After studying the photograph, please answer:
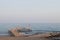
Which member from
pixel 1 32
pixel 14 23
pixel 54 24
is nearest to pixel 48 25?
pixel 54 24

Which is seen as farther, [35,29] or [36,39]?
[35,29]

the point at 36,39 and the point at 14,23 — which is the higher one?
the point at 14,23

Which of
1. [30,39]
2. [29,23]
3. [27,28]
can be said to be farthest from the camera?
[27,28]

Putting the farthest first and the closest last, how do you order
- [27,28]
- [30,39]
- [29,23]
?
[27,28] < [29,23] < [30,39]

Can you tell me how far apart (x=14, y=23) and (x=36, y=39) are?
2.83ft

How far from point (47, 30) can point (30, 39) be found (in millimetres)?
874

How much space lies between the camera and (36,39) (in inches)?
174

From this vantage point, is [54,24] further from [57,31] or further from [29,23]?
[29,23]

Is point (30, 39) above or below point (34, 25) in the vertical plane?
below

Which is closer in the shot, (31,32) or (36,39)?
(36,39)

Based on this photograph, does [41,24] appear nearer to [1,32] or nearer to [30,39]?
[30,39]

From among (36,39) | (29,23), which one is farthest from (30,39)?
(29,23)

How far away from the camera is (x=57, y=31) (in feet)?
16.1

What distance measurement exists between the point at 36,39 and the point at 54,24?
2.52 feet
